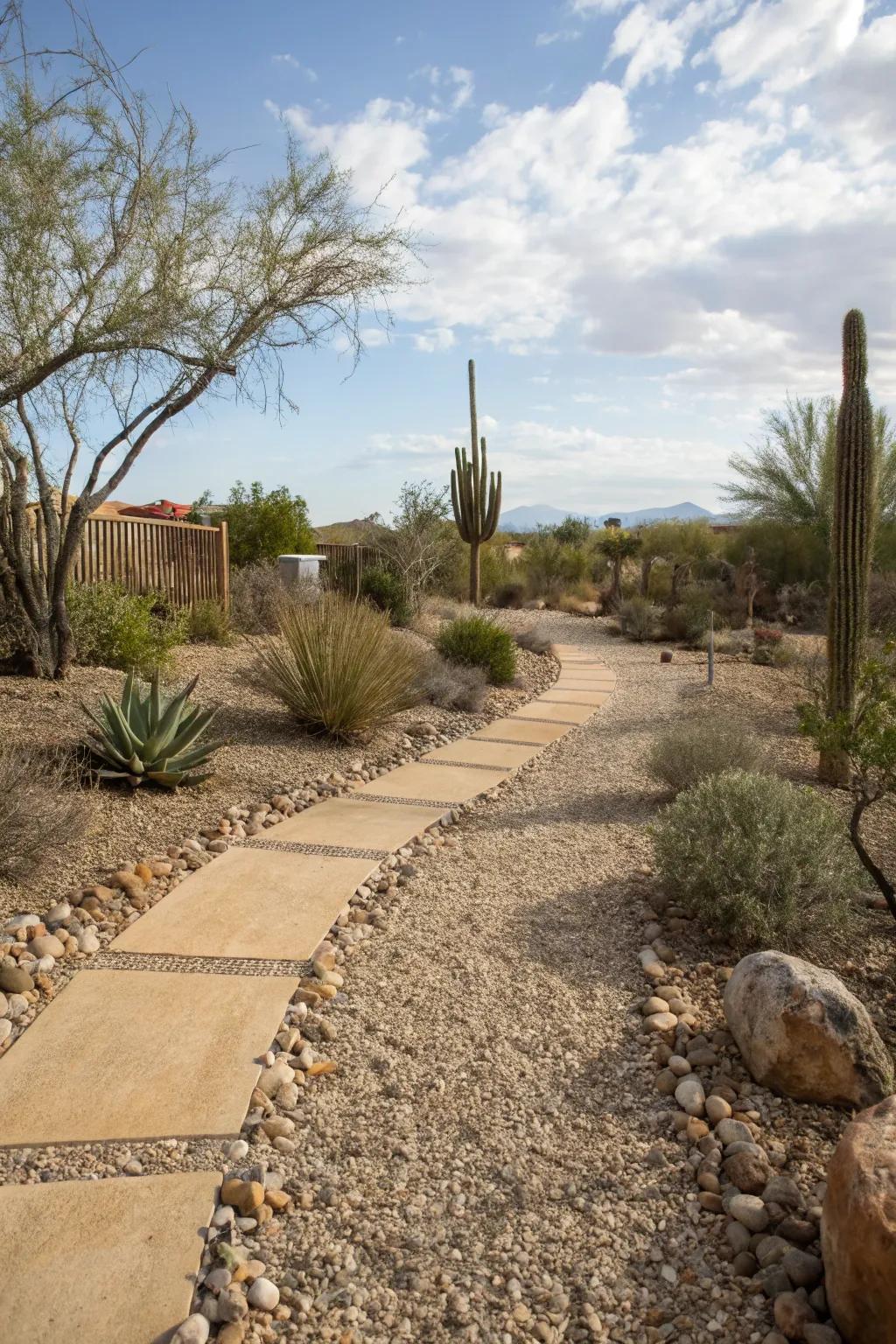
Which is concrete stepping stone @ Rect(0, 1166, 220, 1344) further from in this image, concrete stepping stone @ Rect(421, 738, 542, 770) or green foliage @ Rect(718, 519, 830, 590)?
green foliage @ Rect(718, 519, 830, 590)

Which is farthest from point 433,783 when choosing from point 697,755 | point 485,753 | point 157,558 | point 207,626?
point 157,558

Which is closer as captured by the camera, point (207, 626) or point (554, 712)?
point (554, 712)

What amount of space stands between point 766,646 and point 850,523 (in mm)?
6268

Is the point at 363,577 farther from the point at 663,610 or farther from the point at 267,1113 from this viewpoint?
the point at 267,1113

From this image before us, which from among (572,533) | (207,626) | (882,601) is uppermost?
(572,533)

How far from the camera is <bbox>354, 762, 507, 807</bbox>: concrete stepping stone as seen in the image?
20.8ft

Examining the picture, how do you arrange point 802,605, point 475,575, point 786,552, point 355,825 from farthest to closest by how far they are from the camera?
point 786,552 → point 475,575 → point 802,605 → point 355,825

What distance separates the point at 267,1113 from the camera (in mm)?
2924

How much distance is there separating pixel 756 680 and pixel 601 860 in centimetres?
655

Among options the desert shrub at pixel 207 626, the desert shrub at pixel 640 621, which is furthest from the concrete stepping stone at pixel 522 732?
the desert shrub at pixel 640 621

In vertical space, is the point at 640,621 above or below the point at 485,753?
above

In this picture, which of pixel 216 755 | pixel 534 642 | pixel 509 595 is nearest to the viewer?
pixel 216 755

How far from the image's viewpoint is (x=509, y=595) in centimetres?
2106

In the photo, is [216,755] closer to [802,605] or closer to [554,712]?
[554,712]
